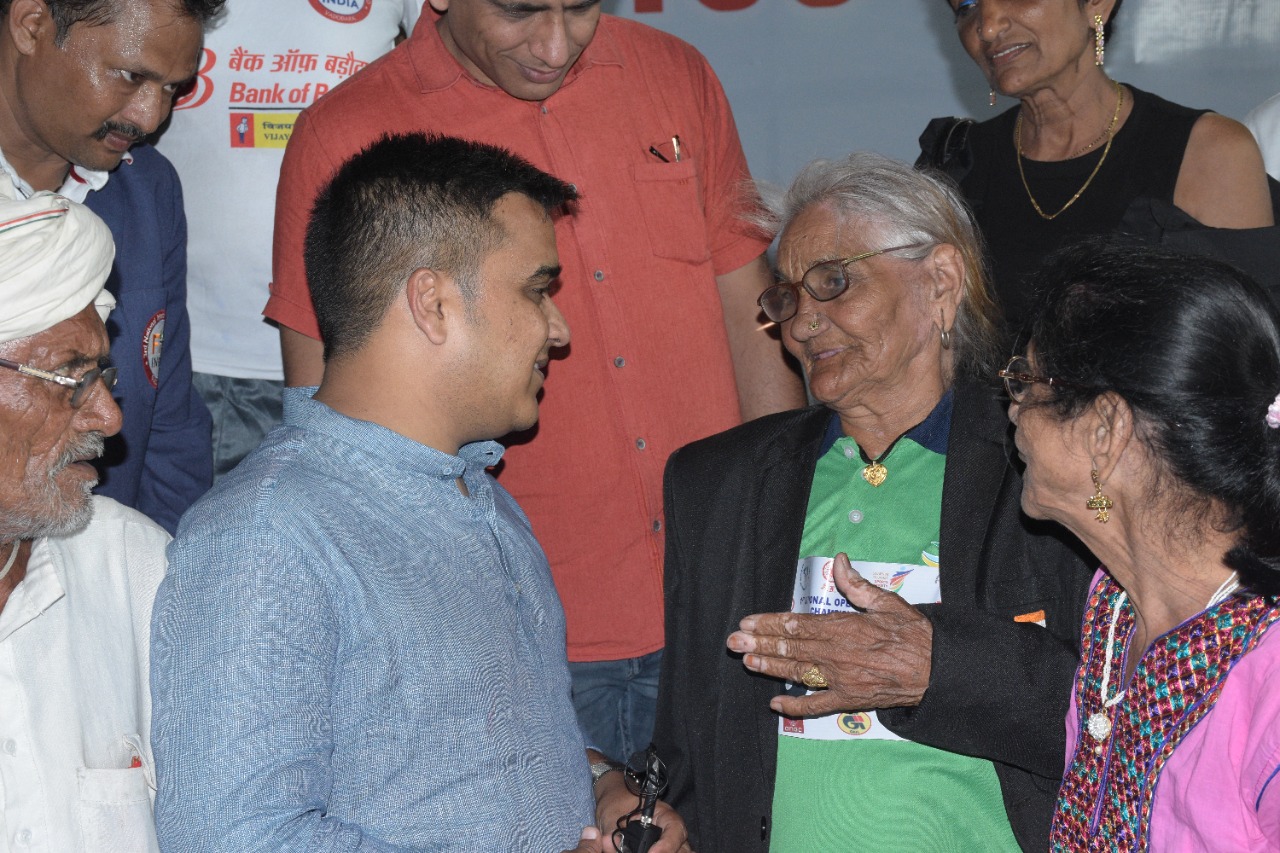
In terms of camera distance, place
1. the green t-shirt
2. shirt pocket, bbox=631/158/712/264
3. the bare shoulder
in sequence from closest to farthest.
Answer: the green t-shirt
the bare shoulder
shirt pocket, bbox=631/158/712/264

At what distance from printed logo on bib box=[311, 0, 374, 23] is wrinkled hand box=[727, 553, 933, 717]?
7.45 feet

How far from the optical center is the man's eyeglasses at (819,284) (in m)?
2.86

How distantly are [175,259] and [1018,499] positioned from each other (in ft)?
7.28

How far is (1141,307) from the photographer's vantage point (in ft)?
6.81

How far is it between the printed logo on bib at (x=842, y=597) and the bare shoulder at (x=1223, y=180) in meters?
1.20

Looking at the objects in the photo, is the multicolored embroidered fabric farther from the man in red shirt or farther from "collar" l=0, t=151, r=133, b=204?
"collar" l=0, t=151, r=133, b=204

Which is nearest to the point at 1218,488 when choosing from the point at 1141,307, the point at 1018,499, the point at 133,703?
the point at 1141,307

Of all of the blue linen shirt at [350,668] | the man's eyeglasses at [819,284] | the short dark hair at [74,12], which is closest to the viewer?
the blue linen shirt at [350,668]

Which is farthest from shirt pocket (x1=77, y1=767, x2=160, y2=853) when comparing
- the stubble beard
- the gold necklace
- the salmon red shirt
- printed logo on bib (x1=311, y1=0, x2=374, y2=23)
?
the gold necklace

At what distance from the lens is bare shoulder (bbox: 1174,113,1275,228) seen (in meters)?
3.15

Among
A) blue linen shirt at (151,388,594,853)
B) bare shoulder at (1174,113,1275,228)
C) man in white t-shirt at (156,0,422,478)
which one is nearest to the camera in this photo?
blue linen shirt at (151,388,594,853)

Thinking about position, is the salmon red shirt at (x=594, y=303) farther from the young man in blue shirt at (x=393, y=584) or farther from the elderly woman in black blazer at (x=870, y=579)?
the young man in blue shirt at (x=393, y=584)

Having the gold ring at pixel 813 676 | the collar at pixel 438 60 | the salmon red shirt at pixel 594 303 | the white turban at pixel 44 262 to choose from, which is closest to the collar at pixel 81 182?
the salmon red shirt at pixel 594 303

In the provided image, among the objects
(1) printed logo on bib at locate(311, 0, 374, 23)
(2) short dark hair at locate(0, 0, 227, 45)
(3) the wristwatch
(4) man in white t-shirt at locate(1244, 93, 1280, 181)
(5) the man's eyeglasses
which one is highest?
(1) printed logo on bib at locate(311, 0, 374, 23)
